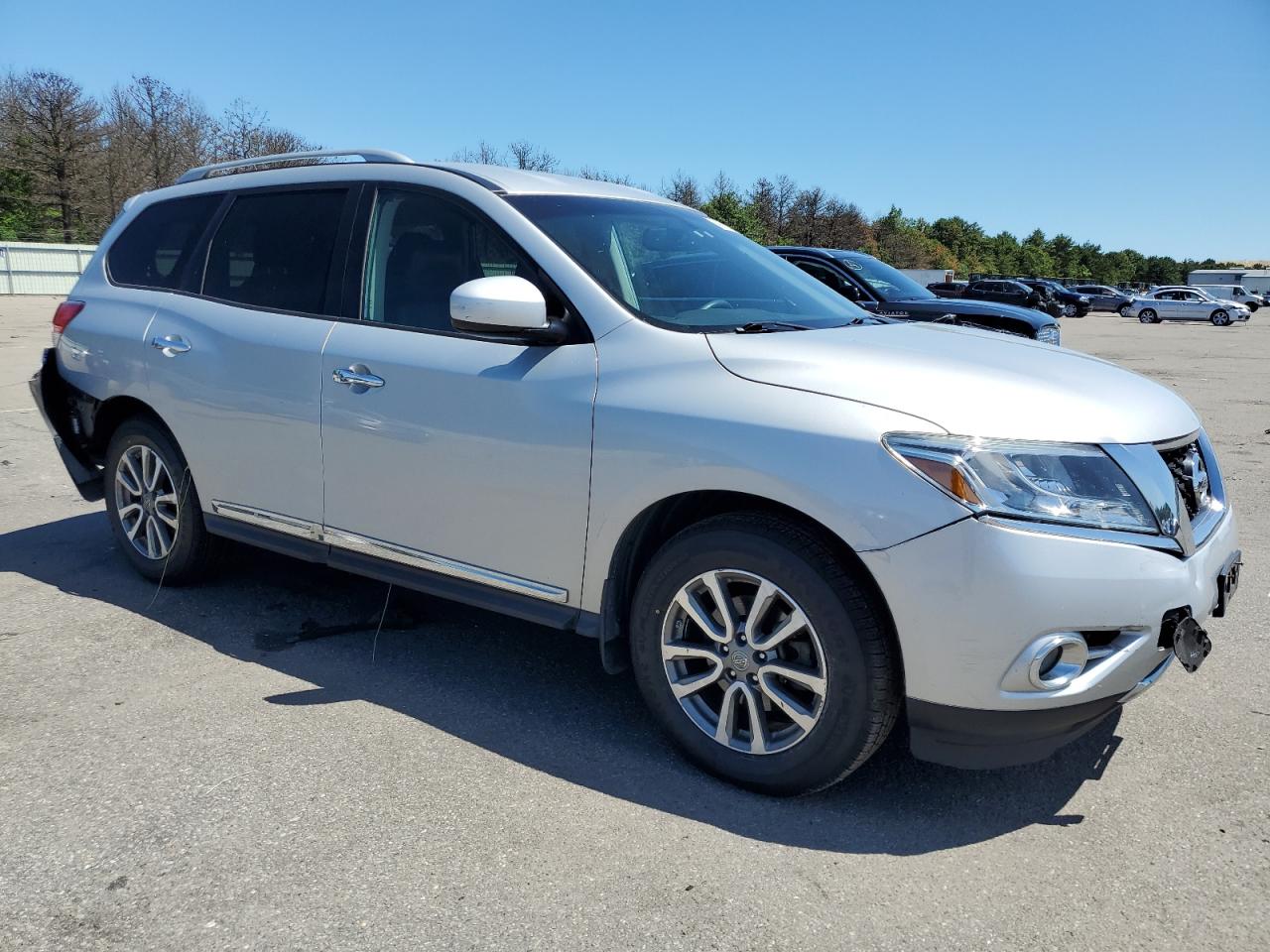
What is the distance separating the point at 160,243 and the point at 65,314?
71 centimetres

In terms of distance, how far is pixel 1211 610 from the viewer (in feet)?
9.82

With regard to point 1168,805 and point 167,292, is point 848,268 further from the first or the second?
point 1168,805

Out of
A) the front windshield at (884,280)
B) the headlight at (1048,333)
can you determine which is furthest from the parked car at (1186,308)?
the front windshield at (884,280)

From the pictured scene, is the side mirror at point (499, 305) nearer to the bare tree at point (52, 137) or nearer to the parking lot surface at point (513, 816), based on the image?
the parking lot surface at point (513, 816)

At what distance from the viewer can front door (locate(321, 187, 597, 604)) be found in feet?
10.9

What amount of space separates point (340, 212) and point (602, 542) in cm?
192

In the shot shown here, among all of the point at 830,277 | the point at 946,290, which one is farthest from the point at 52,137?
the point at 830,277

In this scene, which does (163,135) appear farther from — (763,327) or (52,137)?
(763,327)

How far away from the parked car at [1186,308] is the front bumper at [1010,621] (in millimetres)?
53567

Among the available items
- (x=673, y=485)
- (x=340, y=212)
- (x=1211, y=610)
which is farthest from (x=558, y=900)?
(x=340, y=212)

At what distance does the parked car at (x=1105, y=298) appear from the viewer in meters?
57.8

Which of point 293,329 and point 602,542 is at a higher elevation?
point 293,329

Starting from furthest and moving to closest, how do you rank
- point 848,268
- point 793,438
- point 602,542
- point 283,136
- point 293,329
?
1. point 283,136
2. point 848,268
3. point 293,329
4. point 602,542
5. point 793,438

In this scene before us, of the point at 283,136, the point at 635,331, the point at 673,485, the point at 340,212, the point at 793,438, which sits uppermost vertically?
the point at 283,136
